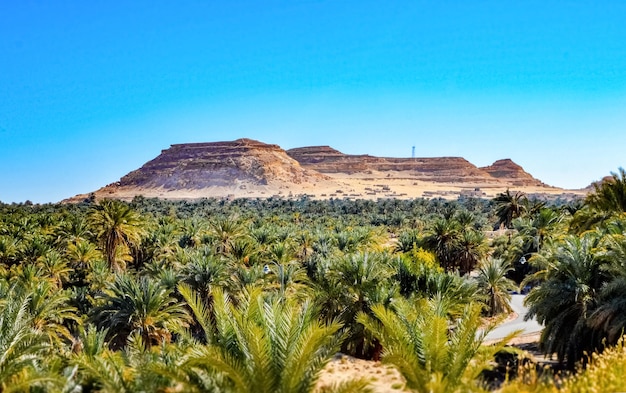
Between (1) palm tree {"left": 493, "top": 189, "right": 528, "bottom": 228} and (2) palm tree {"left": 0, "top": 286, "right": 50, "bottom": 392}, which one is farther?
(1) palm tree {"left": 493, "top": 189, "right": 528, "bottom": 228}

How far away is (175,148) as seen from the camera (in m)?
172

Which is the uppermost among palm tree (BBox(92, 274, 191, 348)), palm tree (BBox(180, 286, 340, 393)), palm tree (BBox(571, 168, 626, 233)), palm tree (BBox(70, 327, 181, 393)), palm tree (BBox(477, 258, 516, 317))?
palm tree (BBox(571, 168, 626, 233))

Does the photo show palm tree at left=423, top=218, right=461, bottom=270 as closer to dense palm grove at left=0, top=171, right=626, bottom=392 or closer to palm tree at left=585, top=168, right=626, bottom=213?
dense palm grove at left=0, top=171, right=626, bottom=392

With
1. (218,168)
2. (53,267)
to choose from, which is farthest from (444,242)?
(218,168)

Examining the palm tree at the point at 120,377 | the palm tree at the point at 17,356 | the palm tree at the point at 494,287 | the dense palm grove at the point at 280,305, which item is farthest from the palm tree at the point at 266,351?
the palm tree at the point at 494,287

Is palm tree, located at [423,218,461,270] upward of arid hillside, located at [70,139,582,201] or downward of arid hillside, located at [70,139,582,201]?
downward

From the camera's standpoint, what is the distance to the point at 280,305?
11.5m

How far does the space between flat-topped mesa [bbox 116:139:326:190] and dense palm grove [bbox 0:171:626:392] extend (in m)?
106

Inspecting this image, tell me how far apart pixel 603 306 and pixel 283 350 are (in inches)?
405

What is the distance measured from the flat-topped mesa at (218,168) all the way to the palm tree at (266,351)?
138m

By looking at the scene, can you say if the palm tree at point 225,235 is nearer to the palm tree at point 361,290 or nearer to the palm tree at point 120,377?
the palm tree at point 361,290

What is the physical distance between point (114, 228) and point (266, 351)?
866 inches

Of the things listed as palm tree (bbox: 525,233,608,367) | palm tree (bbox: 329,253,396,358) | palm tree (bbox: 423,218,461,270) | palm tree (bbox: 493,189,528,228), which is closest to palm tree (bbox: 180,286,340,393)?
palm tree (bbox: 329,253,396,358)

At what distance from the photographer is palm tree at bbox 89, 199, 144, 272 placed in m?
27.7
